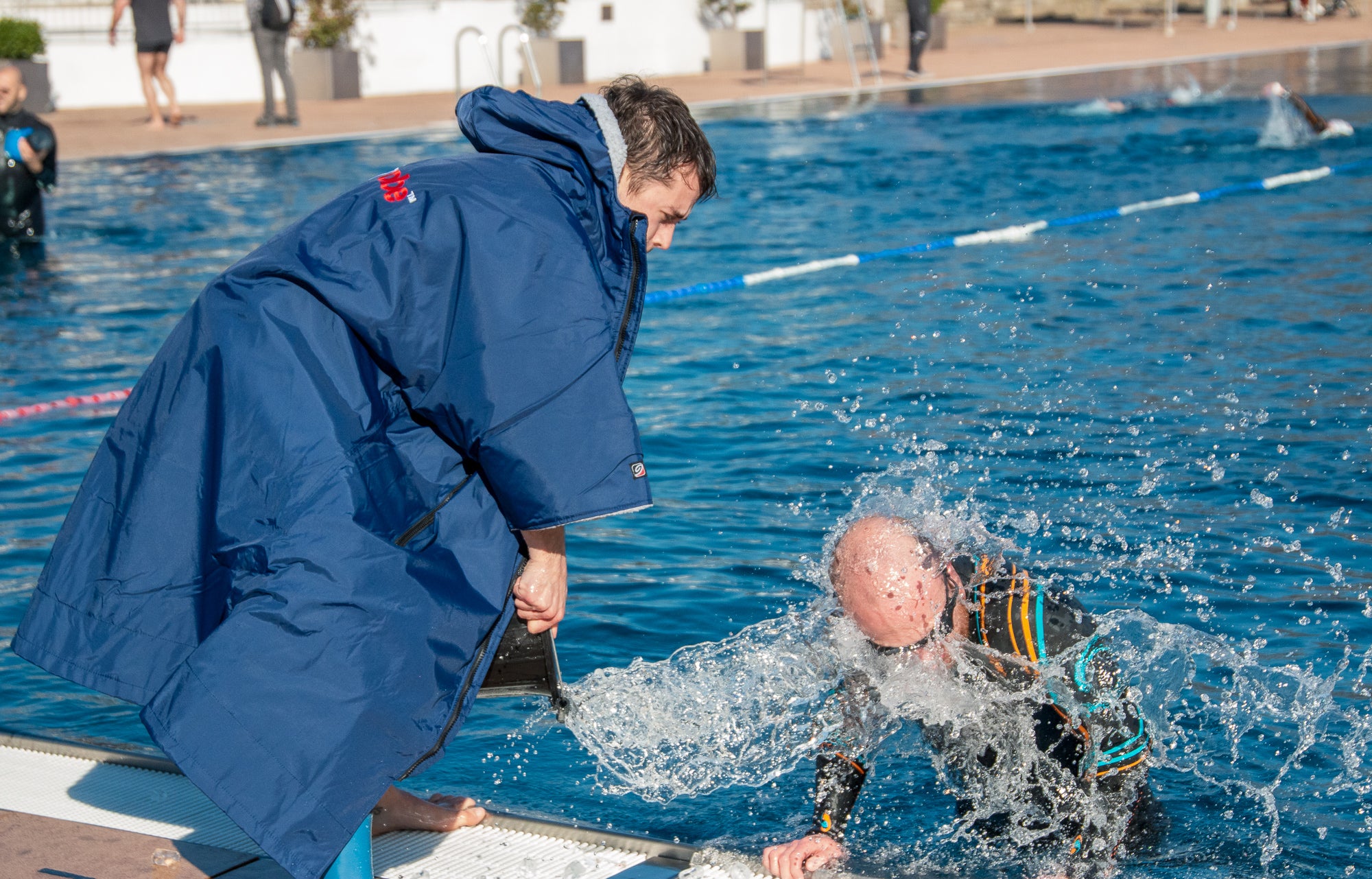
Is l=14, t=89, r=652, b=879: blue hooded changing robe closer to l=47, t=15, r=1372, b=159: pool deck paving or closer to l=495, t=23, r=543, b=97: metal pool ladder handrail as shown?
l=495, t=23, r=543, b=97: metal pool ladder handrail

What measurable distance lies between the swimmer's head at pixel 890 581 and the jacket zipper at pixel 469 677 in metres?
0.64

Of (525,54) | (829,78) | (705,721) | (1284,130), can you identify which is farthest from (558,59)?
(705,721)

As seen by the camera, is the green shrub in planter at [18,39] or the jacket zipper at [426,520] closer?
the jacket zipper at [426,520]

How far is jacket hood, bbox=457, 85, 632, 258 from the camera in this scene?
2615 millimetres

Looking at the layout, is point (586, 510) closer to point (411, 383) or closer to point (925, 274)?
point (411, 383)

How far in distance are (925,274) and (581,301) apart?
828 centimetres

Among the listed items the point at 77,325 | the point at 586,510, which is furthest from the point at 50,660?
the point at 77,325

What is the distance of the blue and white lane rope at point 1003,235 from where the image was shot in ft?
34.3

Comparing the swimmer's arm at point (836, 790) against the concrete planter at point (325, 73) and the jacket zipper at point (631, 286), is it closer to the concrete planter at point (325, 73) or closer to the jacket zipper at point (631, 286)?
the jacket zipper at point (631, 286)

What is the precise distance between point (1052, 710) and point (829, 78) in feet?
80.1

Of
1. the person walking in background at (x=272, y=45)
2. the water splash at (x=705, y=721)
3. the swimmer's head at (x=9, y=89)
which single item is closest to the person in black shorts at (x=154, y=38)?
the person walking in background at (x=272, y=45)

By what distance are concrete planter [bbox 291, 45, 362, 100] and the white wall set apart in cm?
70

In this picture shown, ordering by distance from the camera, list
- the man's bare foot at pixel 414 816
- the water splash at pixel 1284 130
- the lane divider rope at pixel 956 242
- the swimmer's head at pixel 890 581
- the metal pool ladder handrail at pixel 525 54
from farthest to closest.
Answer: the metal pool ladder handrail at pixel 525 54, the water splash at pixel 1284 130, the lane divider rope at pixel 956 242, the man's bare foot at pixel 414 816, the swimmer's head at pixel 890 581

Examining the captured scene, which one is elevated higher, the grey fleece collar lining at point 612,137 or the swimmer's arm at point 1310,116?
the swimmer's arm at point 1310,116
